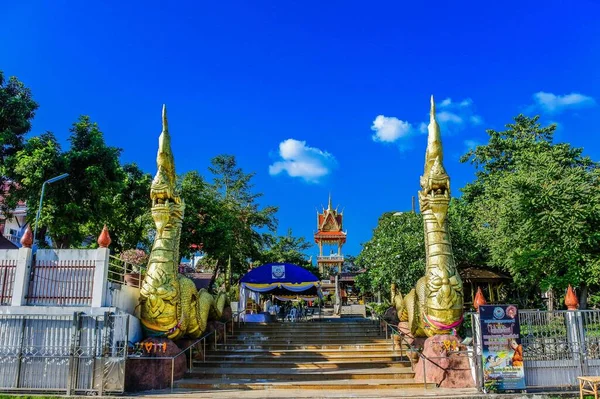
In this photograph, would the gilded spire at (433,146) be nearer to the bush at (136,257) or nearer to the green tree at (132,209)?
the bush at (136,257)

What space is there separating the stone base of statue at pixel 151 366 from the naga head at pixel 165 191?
9.70ft

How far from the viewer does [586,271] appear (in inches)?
630

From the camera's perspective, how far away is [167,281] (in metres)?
11.4

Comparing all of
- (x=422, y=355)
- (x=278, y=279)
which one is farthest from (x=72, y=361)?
(x=278, y=279)

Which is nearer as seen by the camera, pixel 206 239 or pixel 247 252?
pixel 206 239

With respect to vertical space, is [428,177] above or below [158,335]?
above

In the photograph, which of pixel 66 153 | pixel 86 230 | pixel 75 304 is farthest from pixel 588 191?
pixel 86 230

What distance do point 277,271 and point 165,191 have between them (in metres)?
7.58

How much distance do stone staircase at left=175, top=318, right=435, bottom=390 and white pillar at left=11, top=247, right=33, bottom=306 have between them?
4.16 meters

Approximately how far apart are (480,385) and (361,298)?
3069 cm

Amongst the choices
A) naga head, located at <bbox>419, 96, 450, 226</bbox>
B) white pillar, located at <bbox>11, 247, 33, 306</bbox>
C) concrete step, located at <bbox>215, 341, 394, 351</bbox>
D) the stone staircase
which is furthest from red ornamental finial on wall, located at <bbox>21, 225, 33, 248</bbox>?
naga head, located at <bbox>419, 96, 450, 226</bbox>

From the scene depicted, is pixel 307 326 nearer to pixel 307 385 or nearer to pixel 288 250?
pixel 307 385

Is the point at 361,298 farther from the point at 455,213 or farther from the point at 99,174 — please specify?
the point at 99,174

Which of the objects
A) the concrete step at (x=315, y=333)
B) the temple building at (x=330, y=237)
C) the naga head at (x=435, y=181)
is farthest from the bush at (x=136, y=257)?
the temple building at (x=330, y=237)
